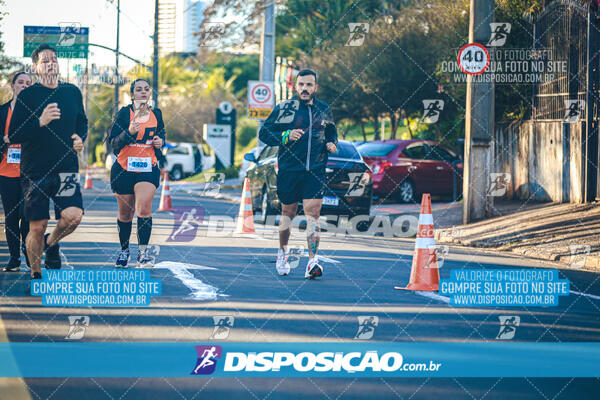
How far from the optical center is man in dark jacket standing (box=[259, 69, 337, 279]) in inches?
334

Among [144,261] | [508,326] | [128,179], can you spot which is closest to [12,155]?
[128,179]

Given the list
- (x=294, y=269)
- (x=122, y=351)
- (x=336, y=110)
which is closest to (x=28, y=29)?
(x=336, y=110)

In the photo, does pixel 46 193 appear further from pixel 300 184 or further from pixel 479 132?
pixel 479 132

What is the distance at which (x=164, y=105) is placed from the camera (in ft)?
220

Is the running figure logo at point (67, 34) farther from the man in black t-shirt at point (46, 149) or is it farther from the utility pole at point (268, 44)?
the man in black t-shirt at point (46, 149)

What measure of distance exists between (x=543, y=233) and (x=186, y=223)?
20.6ft

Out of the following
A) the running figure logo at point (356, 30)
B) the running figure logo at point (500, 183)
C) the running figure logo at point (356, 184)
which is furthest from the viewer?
the running figure logo at point (356, 30)

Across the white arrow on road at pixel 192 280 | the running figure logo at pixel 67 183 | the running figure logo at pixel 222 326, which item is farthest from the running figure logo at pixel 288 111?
the running figure logo at pixel 222 326

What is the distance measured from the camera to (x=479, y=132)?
605 inches

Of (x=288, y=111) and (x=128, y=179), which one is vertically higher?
(x=288, y=111)

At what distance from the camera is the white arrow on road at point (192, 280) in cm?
718

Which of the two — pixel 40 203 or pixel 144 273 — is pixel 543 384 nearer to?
pixel 144 273

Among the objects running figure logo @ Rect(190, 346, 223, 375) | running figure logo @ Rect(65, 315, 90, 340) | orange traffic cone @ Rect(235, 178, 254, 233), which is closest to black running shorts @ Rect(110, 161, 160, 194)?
running figure logo @ Rect(65, 315, 90, 340)

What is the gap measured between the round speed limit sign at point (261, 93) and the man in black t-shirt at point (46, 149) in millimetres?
18039
